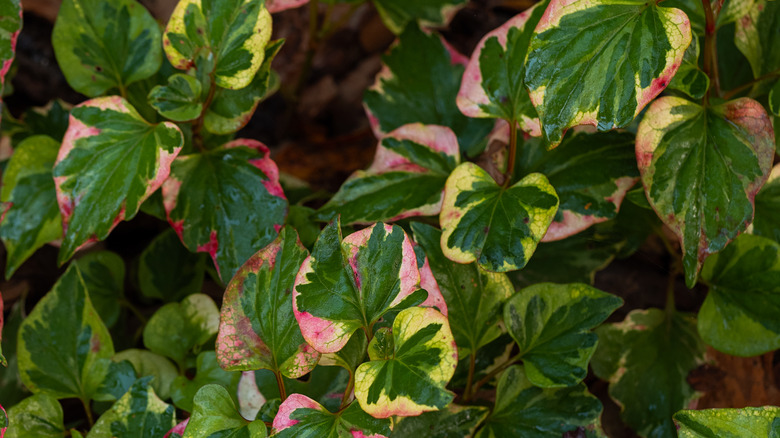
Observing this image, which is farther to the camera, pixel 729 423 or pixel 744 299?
pixel 744 299

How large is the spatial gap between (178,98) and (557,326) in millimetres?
648

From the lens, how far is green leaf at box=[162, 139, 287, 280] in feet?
3.29

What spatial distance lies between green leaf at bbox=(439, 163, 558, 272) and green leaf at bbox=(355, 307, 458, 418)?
0.14 m

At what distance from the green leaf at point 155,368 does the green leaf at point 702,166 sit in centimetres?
78

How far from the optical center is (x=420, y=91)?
1274 mm

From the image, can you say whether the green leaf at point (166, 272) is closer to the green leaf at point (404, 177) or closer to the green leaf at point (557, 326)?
the green leaf at point (404, 177)

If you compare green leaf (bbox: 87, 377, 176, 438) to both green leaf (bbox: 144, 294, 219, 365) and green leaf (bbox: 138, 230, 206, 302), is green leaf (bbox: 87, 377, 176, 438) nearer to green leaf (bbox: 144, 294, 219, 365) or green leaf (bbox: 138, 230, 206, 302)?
green leaf (bbox: 144, 294, 219, 365)

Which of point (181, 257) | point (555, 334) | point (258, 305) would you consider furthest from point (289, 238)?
point (181, 257)

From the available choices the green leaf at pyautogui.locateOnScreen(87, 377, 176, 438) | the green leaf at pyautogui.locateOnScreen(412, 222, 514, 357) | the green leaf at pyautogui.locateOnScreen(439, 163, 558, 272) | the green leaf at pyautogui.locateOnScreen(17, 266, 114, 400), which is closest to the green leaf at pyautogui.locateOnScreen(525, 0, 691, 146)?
the green leaf at pyautogui.locateOnScreen(439, 163, 558, 272)

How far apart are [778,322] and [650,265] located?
39cm

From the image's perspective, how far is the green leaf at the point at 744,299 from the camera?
3.18 feet

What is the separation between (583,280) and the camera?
118cm

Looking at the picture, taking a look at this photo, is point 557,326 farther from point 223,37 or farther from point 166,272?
point 166,272

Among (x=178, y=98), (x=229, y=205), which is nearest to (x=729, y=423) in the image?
(x=229, y=205)
